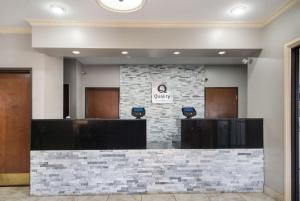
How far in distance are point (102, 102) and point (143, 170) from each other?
3.00 m

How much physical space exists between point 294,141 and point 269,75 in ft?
3.09

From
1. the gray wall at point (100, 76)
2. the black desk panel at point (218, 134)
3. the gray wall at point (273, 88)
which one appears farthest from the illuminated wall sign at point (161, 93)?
the gray wall at point (273, 88)

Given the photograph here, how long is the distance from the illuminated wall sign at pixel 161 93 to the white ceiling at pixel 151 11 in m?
2.73

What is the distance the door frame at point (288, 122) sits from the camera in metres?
2.74

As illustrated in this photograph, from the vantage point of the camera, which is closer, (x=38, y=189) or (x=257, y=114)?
(x=38, y=189)

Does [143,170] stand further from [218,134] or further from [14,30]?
[14,30]

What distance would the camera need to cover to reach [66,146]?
3.26 m

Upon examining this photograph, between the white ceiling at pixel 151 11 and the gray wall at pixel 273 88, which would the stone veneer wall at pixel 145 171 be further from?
the white ceiling at pixel 151 11

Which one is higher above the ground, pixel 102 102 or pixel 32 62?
pixel 32 62

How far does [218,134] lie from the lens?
334 cm

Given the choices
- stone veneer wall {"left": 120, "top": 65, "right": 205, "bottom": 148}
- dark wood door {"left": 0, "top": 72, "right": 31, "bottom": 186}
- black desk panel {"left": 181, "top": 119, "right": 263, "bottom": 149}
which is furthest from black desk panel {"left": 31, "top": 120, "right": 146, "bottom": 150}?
stone veneer wall {"left": 120, "top": 65, "right": 205, "bottom": 148}

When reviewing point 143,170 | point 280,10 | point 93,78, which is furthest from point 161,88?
point 280,10

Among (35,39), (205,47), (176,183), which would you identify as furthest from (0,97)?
(205,47)

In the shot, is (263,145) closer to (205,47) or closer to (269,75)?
(269,75)
